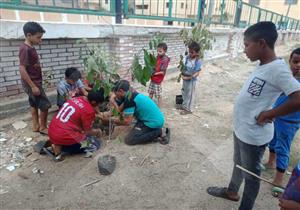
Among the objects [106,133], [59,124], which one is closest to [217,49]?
[106,133]

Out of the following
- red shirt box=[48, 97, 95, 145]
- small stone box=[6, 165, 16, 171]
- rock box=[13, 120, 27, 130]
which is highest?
red shirt box=[48, 97, 95, 145]

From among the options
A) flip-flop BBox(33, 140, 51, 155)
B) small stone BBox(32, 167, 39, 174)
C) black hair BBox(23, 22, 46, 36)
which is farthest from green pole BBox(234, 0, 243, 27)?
small stone BBox(32, 167, 39, 174)

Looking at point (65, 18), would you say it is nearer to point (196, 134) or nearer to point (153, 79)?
point (153, 79)

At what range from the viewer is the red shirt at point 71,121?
2.97 m

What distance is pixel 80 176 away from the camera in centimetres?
283

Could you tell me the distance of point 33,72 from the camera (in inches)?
130

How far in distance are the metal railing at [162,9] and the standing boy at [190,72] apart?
6.16 ft

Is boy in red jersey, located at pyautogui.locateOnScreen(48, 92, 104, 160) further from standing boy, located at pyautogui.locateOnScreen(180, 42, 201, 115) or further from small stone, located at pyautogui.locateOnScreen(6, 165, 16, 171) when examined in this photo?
standing boy, located at pyautogui.locateOnScreen(180, 42, 201, 115)

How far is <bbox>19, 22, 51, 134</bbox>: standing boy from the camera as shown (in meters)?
3.12

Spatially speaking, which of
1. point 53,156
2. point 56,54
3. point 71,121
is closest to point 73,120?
point 71,121

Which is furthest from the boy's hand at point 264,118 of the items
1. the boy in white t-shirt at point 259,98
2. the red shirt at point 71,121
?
the red shirt at point 71,121

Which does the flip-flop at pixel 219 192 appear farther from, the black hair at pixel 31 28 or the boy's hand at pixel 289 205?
the black hair at pixel 31 28

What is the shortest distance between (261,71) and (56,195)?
229cm

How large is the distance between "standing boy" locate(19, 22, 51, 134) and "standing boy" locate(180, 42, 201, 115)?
2.49 m
